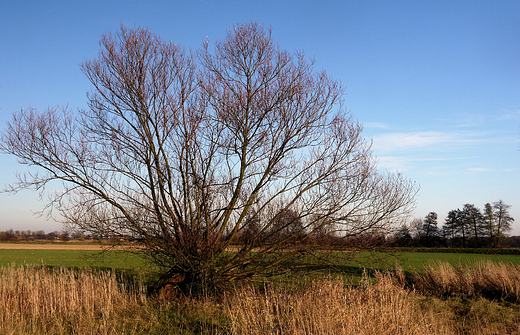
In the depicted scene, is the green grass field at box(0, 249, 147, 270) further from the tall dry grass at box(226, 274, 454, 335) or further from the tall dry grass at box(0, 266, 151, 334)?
the tall dry grass at box(226, 274, 454, 335)

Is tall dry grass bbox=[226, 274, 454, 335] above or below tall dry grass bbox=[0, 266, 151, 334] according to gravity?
above

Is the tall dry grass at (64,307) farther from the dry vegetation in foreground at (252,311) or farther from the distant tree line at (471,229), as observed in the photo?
the distant tree line at (471,229)

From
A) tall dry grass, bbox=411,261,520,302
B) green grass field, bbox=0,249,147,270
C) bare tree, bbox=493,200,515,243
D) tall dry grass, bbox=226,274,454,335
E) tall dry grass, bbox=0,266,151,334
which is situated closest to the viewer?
tall dry grass, bbox=226,274,454,335

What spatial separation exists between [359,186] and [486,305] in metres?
5.23

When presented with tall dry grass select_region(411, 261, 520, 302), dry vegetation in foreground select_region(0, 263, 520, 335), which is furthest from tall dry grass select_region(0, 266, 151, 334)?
tall dry grass select_region(411, 261, 520, 302)

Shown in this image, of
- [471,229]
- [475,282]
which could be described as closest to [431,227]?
[471,229]

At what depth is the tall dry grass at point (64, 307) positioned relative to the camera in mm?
7352

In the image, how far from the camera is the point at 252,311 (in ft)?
21.3

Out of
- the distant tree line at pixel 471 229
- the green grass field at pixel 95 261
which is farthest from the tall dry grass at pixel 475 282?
the distant tree line at pixel 471 229

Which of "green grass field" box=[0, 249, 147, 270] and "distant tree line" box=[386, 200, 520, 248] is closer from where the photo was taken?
"green grass field" box=[0, 249, 147, 270]

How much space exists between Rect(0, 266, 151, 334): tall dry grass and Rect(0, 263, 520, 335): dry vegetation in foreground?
2 cm

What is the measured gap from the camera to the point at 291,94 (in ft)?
31.7

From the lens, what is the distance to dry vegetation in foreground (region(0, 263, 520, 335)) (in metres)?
5.71

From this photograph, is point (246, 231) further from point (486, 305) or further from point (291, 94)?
point (486, 305)
